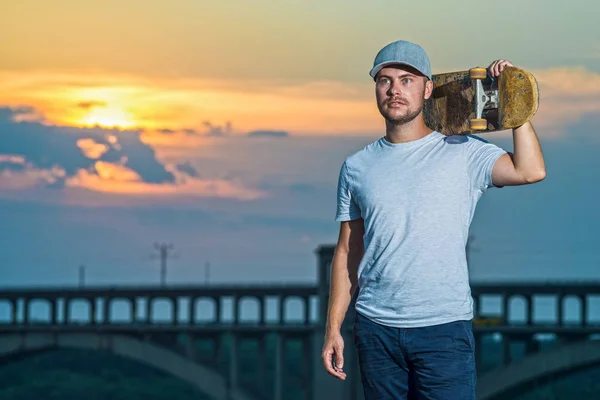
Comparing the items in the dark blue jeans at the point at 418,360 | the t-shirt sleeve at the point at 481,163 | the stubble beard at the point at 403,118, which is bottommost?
the dark blue jeans at the point at 418,360

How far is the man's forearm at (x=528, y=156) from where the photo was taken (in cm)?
526

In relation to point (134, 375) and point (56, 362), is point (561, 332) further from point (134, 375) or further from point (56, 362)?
point (56, 362)

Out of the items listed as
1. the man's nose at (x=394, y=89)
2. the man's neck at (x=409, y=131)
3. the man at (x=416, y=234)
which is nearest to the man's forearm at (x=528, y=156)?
the man at (x=416, y=234)

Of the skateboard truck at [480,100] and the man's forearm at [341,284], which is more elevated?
the skateboard truck at [480,100]

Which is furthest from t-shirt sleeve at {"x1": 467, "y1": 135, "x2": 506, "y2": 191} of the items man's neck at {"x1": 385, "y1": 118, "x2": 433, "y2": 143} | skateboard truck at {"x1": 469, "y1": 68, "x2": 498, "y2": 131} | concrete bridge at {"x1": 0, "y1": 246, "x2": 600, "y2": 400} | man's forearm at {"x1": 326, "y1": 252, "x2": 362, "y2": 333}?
concrete bridge at {"x1": 0, "y1": 246, "x2": 600, "y2": 400}

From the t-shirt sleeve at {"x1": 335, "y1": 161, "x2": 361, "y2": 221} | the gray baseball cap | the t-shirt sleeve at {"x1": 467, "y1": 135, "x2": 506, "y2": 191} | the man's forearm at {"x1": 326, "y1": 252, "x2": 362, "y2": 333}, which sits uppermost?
the gray baseball cap

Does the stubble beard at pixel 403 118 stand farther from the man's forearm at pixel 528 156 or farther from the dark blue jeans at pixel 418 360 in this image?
the dark blue jeans at pixel 418 360

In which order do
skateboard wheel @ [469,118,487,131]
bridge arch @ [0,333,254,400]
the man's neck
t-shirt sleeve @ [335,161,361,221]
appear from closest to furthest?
skateboard wheel @ [469,118,487,131]
the man's neck
t-shirt sleeve @ [335,161,361,221]
bridge arch @ [0,333,254,400]

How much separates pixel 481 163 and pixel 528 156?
0.22 metres

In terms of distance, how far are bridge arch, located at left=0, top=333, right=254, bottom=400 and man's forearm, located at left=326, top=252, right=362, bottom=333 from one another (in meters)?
41.5

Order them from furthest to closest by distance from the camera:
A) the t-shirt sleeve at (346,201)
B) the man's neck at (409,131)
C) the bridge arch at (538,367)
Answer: the bridge arch at (538,367), the t-shirt sleeve at (346,201), the man's neck at (409,131)

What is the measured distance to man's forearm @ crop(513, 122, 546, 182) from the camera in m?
5.26

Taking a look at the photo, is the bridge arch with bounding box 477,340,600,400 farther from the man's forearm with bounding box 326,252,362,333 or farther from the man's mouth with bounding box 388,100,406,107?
the man's mouth with bounding box 388,100,406,107

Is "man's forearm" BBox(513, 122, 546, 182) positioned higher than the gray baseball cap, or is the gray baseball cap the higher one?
the gray baseball cap
